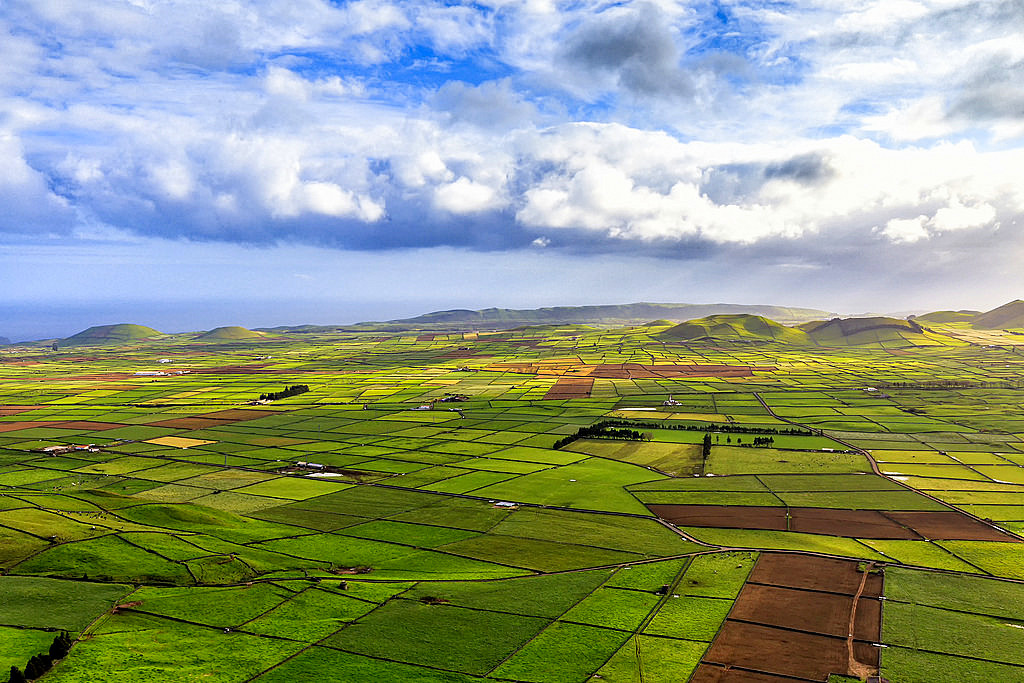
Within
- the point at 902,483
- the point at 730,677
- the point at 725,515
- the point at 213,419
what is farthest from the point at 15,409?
the point at 902,483

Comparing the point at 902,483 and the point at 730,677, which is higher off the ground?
the point at 730,677

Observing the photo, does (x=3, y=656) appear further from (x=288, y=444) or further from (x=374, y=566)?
(x=288, y=444)

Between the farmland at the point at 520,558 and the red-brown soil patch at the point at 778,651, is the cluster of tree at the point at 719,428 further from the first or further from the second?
the red-brown soil patch at the point at 778,651

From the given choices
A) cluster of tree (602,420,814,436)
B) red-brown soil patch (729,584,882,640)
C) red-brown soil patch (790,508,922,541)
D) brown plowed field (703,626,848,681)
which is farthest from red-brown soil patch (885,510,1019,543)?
cluster of tree (602,420,814,436)

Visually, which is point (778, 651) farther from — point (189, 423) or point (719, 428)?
point (189, 423)

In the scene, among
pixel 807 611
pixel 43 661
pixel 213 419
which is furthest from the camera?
pixel 213 419

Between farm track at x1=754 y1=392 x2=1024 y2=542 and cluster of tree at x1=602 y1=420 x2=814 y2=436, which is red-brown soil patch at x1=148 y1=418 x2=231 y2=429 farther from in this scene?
farm track at x1=754 y1=392 x2=1024 y2=542

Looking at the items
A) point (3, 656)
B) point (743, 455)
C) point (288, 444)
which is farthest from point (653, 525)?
point (288, 444)
